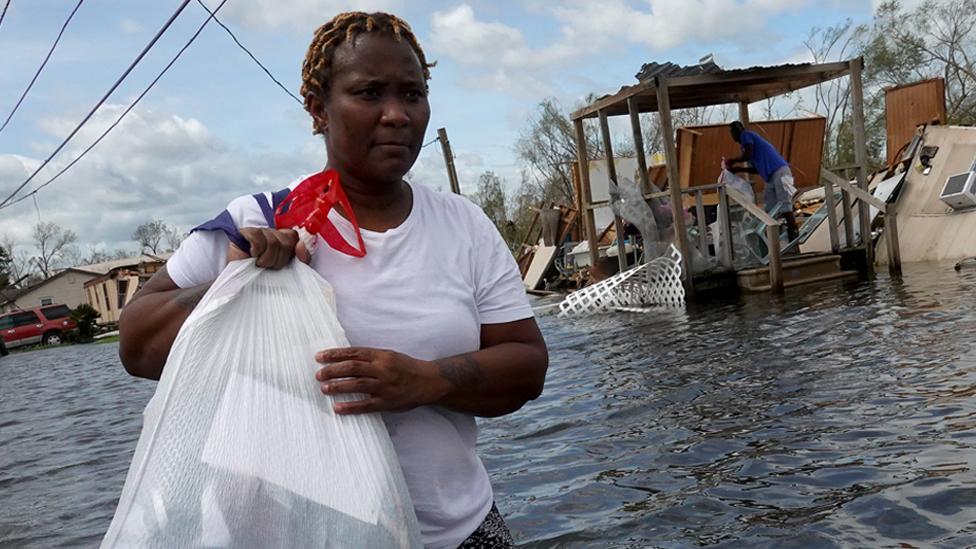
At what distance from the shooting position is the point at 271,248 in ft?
4.93

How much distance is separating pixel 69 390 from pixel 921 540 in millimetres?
13572

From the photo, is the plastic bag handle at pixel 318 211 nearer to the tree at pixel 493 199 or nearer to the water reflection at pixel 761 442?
the water reflection at pixel 761 442

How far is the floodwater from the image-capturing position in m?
3.90

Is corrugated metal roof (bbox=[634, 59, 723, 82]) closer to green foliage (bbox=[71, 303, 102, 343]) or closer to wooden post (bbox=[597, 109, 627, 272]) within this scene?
wooden post (bbox=[597, 109, 627, 272])

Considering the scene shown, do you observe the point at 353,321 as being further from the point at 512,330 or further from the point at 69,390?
the point at 69,390

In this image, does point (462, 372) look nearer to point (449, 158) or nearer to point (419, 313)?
point (419, 313)

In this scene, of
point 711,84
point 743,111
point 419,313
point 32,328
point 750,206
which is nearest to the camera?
point 419,313

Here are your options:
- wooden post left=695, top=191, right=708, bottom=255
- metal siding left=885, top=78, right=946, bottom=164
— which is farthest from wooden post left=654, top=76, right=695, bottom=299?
metal siding left=885, top=78, right=946, bottom=164

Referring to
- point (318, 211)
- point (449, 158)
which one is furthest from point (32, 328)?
point (318, 211)

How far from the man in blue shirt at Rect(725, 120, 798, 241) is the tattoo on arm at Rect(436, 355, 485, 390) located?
12004mm

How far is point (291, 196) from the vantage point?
1.62m

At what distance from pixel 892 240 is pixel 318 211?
14.1 meters

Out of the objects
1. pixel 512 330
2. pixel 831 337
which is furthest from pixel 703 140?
pixel 512 330

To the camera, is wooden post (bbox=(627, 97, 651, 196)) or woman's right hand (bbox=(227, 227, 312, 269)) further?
wooden post (bbox=(627, 97, 651, 196))
